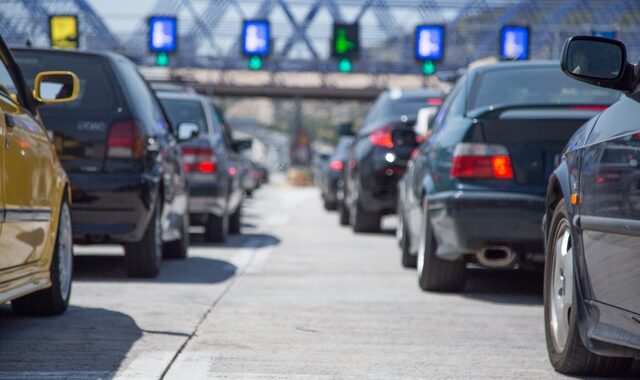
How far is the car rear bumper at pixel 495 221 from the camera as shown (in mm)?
9141

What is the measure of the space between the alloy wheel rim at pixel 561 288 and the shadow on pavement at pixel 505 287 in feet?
9.26

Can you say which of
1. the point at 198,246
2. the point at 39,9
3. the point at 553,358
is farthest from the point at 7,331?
the point at 39,9

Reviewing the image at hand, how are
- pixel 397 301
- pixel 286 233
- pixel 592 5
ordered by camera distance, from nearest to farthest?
pixel 397 301
pixel 286 233
pixel 592 5

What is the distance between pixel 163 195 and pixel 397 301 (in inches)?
98.6

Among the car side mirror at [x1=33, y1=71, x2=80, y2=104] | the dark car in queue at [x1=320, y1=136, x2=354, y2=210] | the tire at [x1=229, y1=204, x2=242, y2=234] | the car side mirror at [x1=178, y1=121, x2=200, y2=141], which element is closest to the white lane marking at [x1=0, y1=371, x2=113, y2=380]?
the car side mirror at [x1=33, y1=71, x2=80, y2=104]

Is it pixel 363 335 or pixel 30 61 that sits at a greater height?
pixel 30 61

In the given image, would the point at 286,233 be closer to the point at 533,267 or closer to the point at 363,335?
the point at 533,267

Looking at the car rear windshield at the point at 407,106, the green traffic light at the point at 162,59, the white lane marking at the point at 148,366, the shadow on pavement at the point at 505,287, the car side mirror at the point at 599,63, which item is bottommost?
the green traffic light at the point at 162,59

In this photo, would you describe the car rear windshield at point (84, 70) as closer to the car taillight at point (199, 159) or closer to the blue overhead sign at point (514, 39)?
Answer: the car taillight at point (199, 159)

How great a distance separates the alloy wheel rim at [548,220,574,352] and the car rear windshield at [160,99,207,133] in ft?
32.7

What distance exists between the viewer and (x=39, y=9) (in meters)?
78.9

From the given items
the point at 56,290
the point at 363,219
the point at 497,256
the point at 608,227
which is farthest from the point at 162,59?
the point at 608,227

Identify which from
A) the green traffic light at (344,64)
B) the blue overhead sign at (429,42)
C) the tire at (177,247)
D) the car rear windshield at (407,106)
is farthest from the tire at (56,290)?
the blue overhead sign at (429,42)

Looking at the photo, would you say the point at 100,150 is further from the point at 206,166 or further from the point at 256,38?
the point at 256,38
